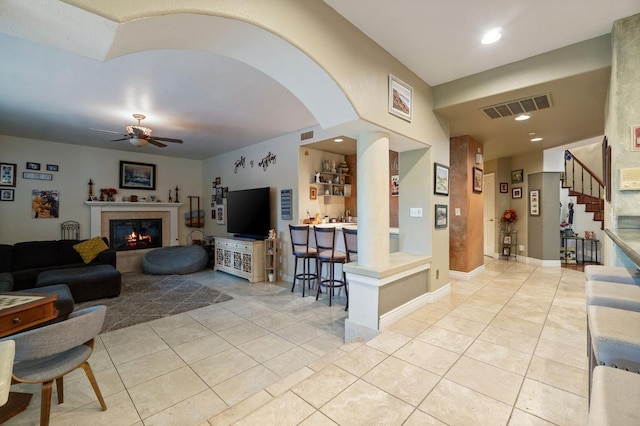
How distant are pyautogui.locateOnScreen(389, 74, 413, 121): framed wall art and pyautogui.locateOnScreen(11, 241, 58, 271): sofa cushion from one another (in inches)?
240

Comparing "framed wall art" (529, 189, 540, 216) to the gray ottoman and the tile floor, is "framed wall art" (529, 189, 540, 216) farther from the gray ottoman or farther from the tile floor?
the gray ottoman

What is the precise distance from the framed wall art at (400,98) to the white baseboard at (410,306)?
2.04 meters

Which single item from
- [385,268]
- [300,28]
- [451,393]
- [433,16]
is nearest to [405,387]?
[451,393]

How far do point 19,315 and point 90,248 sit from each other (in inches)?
158

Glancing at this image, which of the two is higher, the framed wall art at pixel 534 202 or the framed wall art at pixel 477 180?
the framed wall art at pixel 477 180

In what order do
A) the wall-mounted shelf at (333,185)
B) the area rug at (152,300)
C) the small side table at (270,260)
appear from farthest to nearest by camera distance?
1. the wall-mounted shelf at (333,185)
2. the small side table at (270,260)
3. the area rug at (152,300)

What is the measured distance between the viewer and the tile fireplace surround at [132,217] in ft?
20.5

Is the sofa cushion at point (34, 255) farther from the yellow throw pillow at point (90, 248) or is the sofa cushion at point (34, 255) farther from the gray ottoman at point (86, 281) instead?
the gray ottoman at point (86, 281)

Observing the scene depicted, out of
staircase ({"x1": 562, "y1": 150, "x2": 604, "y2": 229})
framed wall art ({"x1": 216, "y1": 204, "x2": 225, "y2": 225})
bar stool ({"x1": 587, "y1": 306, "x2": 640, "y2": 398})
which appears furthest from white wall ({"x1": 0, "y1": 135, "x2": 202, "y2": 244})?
staircase ({"x1": 562, "y1": 150, "x2": 604, "y2": 229})

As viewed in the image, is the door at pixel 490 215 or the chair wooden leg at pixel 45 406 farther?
the door at pixel 490 215

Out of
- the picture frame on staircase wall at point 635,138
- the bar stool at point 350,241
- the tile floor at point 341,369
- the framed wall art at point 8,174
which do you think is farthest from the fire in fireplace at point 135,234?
the picture frame on staircase wall at point 635,138

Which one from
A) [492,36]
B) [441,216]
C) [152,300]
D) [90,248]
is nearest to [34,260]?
[90,248]

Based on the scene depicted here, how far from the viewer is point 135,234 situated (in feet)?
22.5

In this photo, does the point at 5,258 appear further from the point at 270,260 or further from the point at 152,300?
the point at 270,260
